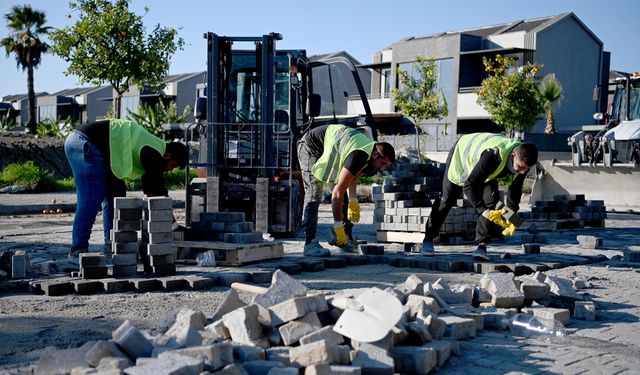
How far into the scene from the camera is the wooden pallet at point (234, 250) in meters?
8.13

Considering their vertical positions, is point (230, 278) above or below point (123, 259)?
below

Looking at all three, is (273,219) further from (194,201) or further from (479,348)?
(479,348)

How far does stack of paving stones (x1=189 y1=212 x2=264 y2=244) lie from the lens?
846 cm

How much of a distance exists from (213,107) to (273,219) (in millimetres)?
2079

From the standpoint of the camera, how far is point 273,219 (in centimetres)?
1099

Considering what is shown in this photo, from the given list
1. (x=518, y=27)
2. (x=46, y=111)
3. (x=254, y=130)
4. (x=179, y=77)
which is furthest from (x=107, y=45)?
(x=46, y=111)

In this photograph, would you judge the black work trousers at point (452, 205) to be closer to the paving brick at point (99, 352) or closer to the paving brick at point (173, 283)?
the paving brick at point (173, 283)

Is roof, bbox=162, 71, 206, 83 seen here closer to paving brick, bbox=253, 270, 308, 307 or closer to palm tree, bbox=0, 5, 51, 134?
palm tree, bbox=0, 5, 51, 134

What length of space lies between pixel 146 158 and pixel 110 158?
427 mm

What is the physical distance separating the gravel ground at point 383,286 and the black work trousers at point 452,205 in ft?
3.26

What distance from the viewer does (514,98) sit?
1266 inches

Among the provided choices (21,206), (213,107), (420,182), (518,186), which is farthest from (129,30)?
(518,186)

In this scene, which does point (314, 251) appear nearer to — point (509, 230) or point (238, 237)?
point (238, 237)

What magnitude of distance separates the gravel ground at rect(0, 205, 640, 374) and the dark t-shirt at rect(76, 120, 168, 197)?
145 centimetres
